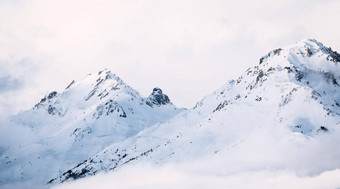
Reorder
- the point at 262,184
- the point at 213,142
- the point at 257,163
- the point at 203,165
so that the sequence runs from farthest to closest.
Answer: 1. the point at 213,142
2. the point at 203,165
3. the point at 257,163
4. the point at 262,184

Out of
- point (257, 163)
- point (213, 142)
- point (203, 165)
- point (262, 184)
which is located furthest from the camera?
point (213, 142)

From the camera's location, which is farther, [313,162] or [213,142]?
[213,142]

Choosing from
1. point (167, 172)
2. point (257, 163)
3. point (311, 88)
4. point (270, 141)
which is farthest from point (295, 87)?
point (167, 172)

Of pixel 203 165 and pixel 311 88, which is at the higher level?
pixel 311 88


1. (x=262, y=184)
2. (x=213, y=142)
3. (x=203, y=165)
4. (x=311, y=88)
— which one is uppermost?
(x=311, y=88)

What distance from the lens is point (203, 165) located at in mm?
160625

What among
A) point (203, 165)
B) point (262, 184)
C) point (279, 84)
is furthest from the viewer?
point (279, 84)

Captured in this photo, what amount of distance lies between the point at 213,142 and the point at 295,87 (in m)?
37.2

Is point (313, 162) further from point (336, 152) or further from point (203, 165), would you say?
point (203, 165)

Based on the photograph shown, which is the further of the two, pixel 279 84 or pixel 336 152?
pixel 279 84

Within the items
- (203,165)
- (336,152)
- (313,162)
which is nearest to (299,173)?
(313,162)

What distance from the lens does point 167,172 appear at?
165500 millimetres

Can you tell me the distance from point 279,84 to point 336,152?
44.6m

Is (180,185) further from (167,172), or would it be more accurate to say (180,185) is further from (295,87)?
(295,87)
